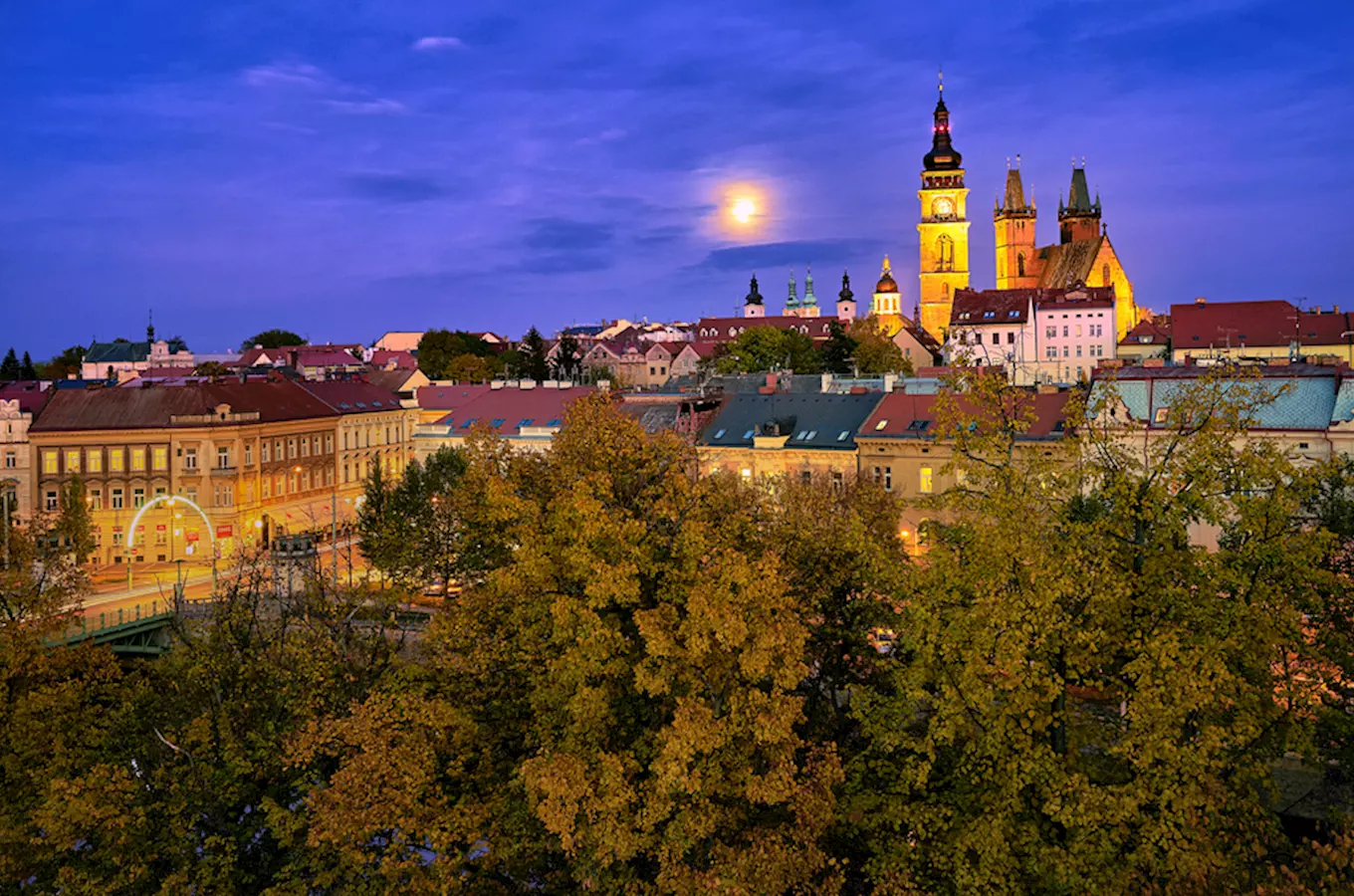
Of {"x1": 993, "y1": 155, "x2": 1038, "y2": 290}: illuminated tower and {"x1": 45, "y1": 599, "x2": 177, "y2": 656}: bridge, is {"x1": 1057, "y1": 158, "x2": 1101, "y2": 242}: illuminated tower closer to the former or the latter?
{"x1": 993, "y1": 155, "x2": 1038, "y2": 290}: illuminated tower

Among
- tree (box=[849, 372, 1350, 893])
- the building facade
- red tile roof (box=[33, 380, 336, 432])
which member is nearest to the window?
red tile roof (box=[33, 380, 336, 432])

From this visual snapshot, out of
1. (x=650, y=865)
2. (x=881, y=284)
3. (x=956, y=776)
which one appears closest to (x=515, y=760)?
(x=650, y=865)

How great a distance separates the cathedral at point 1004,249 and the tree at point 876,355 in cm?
2566

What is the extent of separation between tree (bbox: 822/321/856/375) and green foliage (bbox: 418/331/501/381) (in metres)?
40.5

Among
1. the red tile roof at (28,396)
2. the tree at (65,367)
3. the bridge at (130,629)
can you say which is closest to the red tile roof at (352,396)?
the red tile roof at (28,396)

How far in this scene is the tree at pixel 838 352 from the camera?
124 meters

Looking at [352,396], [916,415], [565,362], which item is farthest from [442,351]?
[916,415]

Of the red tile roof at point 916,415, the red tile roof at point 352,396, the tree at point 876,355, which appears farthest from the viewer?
the tree at point 876,355

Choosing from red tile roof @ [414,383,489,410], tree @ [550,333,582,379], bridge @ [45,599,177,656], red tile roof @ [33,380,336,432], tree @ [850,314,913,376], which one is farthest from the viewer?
tree @ [550,333,582,379]

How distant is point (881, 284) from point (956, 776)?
16734 cm

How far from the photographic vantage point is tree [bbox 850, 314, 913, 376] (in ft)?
403

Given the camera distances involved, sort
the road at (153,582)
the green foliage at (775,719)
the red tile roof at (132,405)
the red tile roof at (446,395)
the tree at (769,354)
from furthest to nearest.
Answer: the tree at (769,354) < the red tile roof at (446,395) < the red tile roof at (132,405) < the road at (153,582) < the green foliage at (775,719)

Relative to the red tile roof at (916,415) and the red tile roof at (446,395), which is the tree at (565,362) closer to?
the red tile roof at (446,395)

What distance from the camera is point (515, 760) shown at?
26.6m
